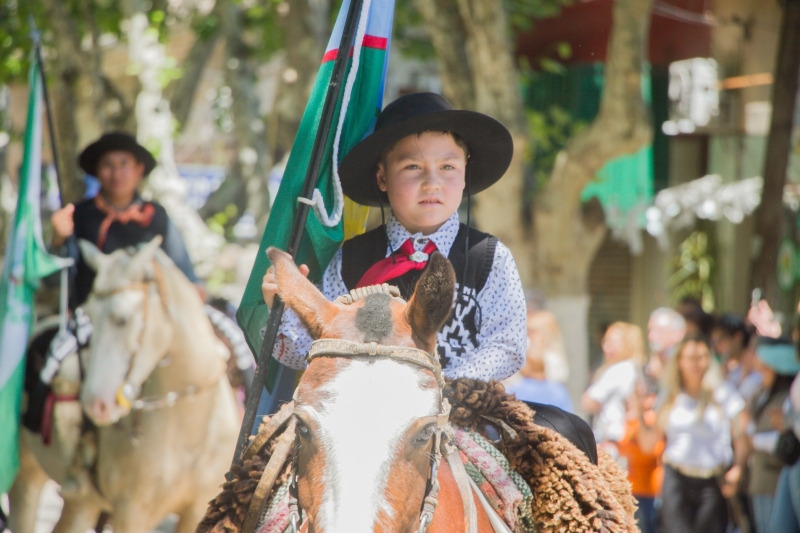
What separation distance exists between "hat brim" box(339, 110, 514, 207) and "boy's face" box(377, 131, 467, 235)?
0.05 metres

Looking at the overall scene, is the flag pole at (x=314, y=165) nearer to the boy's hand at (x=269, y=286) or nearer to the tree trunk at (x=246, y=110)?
the boy's hand at (x=269, y=286)

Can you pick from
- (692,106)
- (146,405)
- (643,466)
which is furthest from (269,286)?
(692,106)

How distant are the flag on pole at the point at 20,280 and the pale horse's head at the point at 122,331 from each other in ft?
1.22

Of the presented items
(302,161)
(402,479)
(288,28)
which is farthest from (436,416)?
(288,28)

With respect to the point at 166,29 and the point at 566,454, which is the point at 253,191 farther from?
the point at 566,454

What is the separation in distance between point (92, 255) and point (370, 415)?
4.39m

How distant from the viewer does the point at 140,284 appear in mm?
6133

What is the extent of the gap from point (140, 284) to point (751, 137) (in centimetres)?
1157

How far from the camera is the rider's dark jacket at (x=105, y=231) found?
6.66 m

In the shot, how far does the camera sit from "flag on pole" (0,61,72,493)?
237 inches

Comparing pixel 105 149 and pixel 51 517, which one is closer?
pixel 105 149

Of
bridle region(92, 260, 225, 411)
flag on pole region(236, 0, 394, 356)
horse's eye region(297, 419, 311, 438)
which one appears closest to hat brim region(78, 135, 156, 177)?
bridle region(92, 260, 225, 411)

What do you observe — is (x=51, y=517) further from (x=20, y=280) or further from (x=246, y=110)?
(x=246, y=110)

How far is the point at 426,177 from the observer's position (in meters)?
3.17
